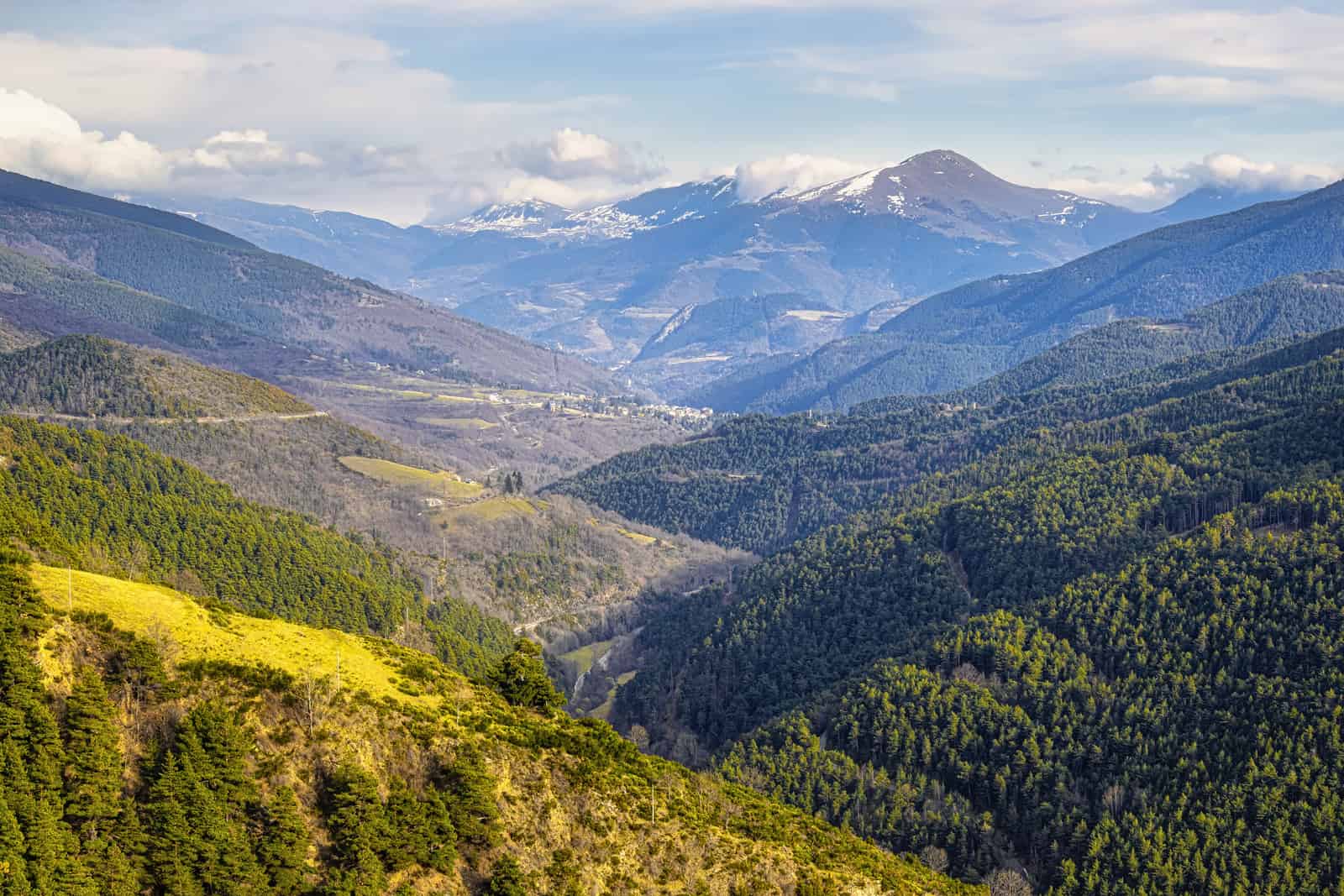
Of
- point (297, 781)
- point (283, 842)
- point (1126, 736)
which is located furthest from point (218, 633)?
point (1126, 736)

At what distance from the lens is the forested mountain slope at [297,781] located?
71.0m

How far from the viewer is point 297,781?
79.4 m

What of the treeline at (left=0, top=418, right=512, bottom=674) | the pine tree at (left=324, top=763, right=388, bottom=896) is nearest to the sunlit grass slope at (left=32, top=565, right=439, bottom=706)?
the pine tree at (left=324, top=763, right=388, bottom=896)

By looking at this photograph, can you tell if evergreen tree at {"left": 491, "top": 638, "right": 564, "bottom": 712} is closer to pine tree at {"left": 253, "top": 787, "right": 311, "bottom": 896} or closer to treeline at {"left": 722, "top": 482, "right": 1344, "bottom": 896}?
pine tree at {"left": 253, "top": 787, "right": 311, "bottom": 896}

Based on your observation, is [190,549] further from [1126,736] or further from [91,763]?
[1126,736]

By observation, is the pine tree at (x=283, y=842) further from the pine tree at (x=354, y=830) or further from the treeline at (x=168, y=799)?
the pine tree at (x=354, y=830)

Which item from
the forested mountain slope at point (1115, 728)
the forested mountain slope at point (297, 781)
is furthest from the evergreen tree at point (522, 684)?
the forested mountain slope at point (1115, 728)

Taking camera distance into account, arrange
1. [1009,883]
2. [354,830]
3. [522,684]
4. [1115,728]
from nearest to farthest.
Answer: [354,830], [522,684], [1009,883], [1115,728]

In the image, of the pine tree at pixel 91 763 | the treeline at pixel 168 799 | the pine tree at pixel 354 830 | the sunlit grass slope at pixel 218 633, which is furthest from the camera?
the sunlit grass slope at pixel 218 633

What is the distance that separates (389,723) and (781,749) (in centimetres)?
8838

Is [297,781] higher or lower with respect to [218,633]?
lower

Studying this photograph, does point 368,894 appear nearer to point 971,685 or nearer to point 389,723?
point 389,723

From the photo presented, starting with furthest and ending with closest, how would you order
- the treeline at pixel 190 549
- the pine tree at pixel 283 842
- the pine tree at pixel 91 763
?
the treeline at pixel 190 549
the pine tree at pixel 283 842
the pine tree at pixel 91 763

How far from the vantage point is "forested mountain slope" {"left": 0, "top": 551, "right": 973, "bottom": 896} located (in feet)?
233
